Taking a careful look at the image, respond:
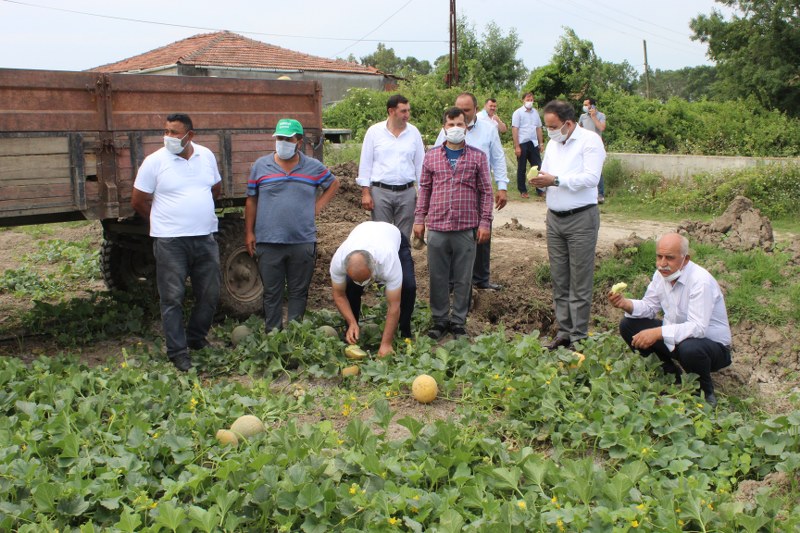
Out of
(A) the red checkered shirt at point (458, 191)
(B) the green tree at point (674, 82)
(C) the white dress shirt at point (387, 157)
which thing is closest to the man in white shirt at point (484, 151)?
(C) the white dress shirt at point (387, 157)

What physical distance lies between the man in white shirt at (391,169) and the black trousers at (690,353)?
266cm

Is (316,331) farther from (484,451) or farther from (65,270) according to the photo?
(65,270)

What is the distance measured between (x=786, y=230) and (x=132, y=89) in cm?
890

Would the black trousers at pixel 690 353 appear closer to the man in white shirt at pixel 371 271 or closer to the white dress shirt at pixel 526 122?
the man in white shirt at pixel 371 271

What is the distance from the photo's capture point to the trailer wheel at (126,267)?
9.01 meters

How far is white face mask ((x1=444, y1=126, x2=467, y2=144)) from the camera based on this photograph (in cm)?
699

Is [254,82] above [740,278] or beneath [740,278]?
above

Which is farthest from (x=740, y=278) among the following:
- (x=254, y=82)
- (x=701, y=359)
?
(x=254, y=82)

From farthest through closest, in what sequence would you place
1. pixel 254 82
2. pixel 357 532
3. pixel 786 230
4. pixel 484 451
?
pixel 786 230 → pixel 254 82 → pixel 484 451 → pixel 357 532

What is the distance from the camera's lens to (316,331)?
6.57 meters

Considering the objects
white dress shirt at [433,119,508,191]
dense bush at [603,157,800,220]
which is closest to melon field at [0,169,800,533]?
white dress shirt at [433,119,508,191]

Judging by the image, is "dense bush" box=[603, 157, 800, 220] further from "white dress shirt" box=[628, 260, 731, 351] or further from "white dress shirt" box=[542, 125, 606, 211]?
"white dress shirt" box=[628, 260, 731, 351]

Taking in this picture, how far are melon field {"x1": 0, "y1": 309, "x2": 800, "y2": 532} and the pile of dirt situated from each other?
12.5ft

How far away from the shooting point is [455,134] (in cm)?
700
